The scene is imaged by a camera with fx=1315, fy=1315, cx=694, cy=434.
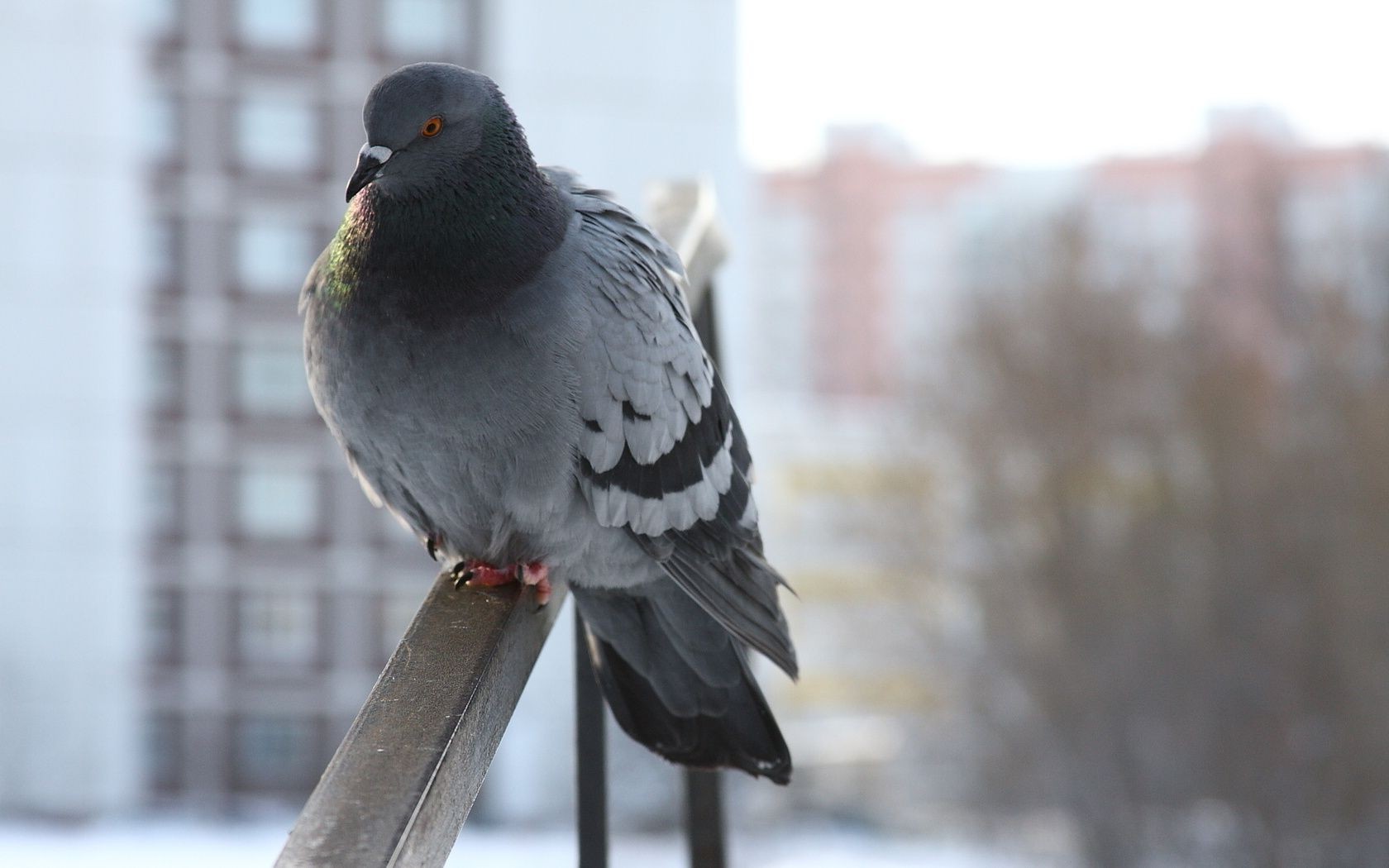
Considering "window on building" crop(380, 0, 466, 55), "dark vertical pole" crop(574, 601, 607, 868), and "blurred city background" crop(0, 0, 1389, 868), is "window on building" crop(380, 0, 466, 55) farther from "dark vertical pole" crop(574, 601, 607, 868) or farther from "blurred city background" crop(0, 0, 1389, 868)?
"dark vertical pole" crop(574, 601, 607, 868)

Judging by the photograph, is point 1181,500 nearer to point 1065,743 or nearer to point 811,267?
point 1065,743

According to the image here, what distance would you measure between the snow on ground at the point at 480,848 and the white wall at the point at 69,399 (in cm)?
283

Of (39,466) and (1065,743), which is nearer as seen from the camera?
(1065,743)

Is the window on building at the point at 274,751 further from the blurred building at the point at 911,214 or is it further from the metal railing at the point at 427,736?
the metal railing at the point at 427,736

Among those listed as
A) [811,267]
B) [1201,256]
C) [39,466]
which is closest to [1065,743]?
[1201,256]

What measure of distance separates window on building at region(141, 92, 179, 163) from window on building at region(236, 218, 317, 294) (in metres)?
2.08

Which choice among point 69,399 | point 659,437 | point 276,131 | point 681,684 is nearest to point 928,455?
point 276,131

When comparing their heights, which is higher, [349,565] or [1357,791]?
[349,565]

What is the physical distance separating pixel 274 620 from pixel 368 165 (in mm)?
23806

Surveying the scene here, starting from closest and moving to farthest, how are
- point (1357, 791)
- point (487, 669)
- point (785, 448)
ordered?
point (487, 669)
point (1357, 791)
point (785, 448)

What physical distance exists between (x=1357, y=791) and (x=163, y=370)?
2141 cm

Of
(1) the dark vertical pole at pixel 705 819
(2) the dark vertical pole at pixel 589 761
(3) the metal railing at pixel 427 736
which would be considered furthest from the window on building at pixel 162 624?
(3) the metal railing at pixel 427 736

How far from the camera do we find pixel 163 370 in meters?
24.5

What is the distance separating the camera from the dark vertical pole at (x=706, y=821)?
316 centimetres
